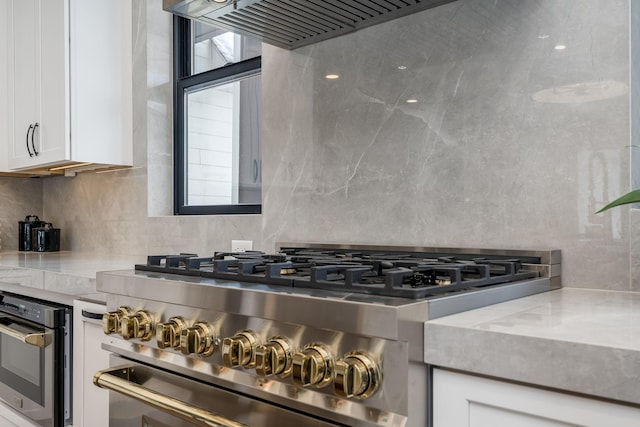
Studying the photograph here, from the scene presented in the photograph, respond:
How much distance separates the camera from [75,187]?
3.03 meters

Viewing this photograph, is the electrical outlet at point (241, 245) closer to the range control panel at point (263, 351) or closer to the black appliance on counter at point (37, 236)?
the range control panel at point (263, 351)

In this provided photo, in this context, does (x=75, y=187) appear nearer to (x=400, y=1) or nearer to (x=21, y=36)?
(x=21, y=36)

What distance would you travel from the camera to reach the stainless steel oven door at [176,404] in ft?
3.01

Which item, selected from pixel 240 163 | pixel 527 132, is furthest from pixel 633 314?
pixel 240 163

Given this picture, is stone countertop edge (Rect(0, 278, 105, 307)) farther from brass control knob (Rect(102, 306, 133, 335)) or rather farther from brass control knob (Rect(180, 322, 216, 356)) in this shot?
brass control knob (Rect(180, 322, 216, 356))

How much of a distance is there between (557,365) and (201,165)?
210 cm

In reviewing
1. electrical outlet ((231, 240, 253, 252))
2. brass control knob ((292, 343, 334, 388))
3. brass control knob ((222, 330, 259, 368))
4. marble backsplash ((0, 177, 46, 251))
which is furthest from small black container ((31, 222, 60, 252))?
brass control knob ((292, 343, 334, 388))

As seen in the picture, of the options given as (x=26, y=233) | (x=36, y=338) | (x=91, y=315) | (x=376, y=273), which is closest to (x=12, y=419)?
(x=36, y=338)

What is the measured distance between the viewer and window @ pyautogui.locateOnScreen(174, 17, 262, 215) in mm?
2281

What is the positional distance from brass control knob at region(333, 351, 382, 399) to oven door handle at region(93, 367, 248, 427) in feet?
0.89

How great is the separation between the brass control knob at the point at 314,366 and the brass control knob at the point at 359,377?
3 centimetres

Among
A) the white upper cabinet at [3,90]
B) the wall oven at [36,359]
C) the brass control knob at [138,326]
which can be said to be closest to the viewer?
the brass control knob at [138,326]

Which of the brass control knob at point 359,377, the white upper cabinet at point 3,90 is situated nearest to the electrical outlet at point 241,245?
the brass control knob at point 359,377

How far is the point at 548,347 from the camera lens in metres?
0.67
